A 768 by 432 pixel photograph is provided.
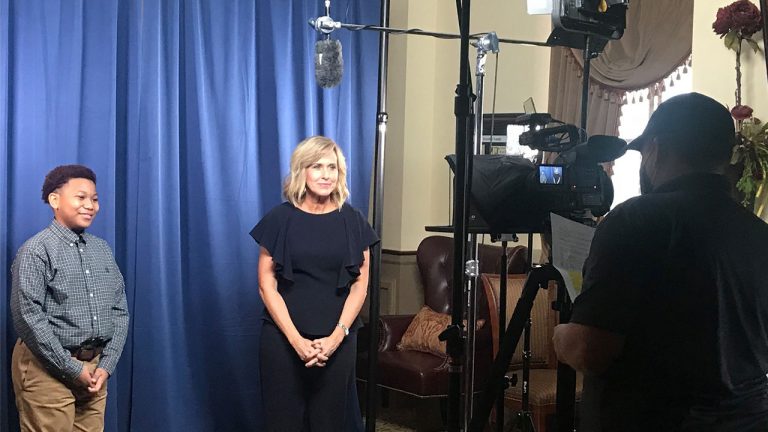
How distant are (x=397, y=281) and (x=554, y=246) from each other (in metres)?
2.94

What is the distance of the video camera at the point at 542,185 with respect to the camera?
1.50m

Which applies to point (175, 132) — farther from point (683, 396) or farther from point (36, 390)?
point (683, 396)

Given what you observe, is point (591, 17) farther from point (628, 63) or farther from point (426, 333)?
point (426, 333)

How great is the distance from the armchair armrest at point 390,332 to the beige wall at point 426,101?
62cm

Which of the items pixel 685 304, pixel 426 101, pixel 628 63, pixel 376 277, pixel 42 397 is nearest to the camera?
pixel 685 304

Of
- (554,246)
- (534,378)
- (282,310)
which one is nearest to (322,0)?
(282,310)

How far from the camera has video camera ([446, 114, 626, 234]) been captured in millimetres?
1504

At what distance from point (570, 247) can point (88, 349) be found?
1.87m

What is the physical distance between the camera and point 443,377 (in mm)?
3391

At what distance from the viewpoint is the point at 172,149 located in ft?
10.3

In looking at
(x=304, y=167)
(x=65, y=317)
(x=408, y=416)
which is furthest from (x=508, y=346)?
(x=408, y=416)

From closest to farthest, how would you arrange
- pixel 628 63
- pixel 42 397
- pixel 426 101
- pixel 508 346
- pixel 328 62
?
pixel 508 346 < pixel 42 397 < pixel 328 62 < pixel 628 63 < pixel 426 101

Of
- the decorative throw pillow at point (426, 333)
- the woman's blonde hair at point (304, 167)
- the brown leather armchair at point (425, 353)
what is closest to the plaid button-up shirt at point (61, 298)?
the woman's blonde hair at point (304, 167)

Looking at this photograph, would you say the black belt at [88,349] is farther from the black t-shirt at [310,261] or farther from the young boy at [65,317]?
the black t-shirt at [310,261]
